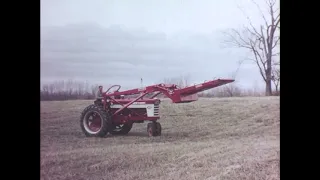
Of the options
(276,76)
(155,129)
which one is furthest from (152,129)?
(276,76)

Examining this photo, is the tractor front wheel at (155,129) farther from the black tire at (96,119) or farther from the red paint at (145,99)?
the black tire at (96,119)

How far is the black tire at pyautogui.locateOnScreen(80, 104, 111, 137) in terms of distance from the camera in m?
3.07

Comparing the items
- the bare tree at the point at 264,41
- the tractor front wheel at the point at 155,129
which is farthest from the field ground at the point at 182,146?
the bare tree at the point at 264,41

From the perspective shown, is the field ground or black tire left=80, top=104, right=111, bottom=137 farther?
black tire left=80, top=104, right=111, bottom=137

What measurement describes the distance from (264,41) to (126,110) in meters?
1.04

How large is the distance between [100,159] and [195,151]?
2.12 feet

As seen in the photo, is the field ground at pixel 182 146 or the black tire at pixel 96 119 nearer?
the field ground at pixel 182 146

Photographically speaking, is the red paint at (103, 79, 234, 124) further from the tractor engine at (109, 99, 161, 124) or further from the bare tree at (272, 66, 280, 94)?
the bare tree at (272, 66, 280, 94)

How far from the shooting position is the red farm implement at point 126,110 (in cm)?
303

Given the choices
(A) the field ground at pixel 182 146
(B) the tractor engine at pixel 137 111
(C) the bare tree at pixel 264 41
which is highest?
(C) the bare tree at pixel 264 41

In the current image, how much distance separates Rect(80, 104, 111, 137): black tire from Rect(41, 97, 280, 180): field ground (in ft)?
0.12

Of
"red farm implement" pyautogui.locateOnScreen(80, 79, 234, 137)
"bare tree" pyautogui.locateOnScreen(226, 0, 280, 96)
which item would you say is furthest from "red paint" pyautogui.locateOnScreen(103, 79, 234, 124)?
"bare tree" pyautogui.locateOnScreen(226, 0, 280, 96)
